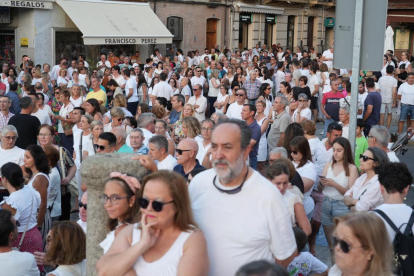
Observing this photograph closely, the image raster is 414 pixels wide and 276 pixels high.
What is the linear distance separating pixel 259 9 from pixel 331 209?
1173 inches

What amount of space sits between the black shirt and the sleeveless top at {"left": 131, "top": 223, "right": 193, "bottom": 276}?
702 cm

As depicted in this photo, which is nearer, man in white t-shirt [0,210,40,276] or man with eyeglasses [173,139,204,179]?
man in white t-shirt [0,210,40,276]

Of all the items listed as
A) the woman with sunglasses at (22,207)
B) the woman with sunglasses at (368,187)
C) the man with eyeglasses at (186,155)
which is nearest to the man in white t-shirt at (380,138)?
the woman with sunglasses at (368,187)

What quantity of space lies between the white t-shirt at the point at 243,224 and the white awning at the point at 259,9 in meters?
30.8

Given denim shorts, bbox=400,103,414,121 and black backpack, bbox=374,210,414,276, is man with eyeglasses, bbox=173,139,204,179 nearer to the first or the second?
black backpack, bbox=374,210,414,276

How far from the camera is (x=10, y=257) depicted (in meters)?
5.25

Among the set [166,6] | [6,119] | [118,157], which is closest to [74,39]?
[166,6]

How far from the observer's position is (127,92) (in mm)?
16078

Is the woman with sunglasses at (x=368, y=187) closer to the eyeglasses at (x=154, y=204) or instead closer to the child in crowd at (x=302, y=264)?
the child in crowd at (x=302, y=264)

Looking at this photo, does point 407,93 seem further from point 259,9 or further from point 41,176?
point 259,9

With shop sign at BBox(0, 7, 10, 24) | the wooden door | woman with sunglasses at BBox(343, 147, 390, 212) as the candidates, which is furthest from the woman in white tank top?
the wooden door

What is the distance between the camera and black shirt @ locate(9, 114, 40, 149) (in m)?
10.1

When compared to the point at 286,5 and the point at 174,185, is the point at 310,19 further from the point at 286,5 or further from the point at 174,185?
the point at 174,185

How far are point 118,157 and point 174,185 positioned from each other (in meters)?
0.80
